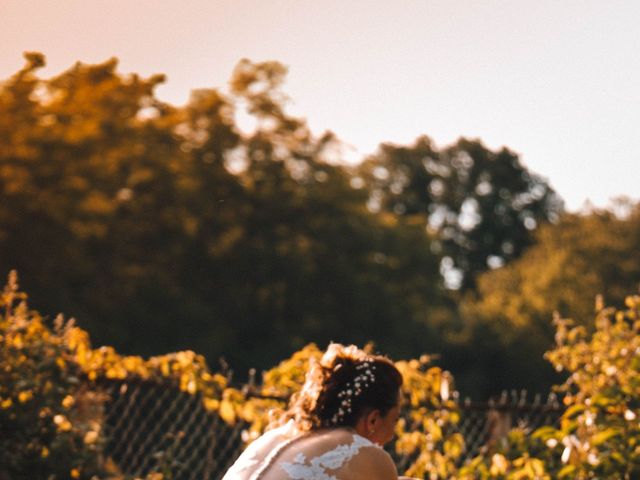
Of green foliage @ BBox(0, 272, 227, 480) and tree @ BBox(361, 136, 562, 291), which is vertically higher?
tree @ BBox(361, 136, 562, 291)

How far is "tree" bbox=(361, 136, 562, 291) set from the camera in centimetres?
5475

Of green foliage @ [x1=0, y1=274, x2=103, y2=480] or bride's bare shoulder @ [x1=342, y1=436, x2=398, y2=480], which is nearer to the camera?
bride's bare shoulder @ [x1=342, y1=436, x2=398, y2=480]

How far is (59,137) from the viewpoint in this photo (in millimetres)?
27719

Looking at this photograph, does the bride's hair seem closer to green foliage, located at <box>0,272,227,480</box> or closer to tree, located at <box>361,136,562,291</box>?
green foliage, located at <box>0,272,227,480</box>

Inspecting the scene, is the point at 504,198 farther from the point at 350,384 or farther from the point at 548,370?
the point at 350,384

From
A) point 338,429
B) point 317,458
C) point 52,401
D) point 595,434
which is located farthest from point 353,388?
point 52,401

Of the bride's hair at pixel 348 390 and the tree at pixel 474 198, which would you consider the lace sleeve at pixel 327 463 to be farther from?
the tree at pixel 474 198

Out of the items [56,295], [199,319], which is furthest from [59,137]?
[199,319]

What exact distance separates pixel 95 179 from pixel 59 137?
56.6 inches

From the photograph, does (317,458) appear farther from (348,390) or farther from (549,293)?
(549,293)

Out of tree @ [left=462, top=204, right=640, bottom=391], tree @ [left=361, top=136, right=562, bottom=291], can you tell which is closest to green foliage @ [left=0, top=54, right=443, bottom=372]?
tree @ [left=462, top=204, right=640, bottom=391]

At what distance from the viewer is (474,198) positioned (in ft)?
188

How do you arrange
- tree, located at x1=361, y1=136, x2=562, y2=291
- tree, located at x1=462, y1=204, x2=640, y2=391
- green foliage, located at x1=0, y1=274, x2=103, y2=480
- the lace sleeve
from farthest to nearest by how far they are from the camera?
tree, located at x1=361, y1=136, x2=562, y2=291, tree, located at x1=462, y1=204, x2=640, y2=391, green foliage, located at x1=0, y1=274, x2=103, y2=480, the lace sleeve

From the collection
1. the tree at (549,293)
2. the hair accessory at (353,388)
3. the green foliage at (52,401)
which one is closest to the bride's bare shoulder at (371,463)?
the hair accessory at (353,388)
